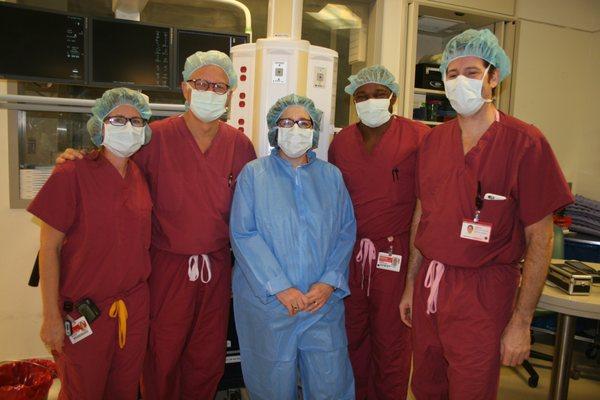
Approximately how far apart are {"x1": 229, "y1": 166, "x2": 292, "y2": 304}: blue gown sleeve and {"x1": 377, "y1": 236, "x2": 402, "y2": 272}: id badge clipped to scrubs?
53cm

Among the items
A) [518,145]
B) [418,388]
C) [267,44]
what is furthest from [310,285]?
[267,44]

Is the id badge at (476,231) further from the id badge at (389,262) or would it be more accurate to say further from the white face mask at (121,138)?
the white face mask at (121,138)

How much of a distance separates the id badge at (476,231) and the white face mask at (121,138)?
120 centimetres

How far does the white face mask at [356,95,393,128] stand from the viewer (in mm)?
1977

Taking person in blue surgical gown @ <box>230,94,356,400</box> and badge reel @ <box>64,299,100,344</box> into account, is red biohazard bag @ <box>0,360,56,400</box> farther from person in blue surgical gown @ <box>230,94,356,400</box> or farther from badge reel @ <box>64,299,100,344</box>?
person in blue surgical gown @ <box>230,94,356,400</box>

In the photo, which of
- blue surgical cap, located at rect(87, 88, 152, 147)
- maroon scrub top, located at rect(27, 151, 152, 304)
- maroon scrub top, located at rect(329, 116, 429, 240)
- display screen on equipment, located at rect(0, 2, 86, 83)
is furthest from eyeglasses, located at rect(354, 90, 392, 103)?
display screen on equipment, located at rect(0, 2, 86, 83)

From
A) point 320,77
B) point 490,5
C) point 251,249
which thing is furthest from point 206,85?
point 490,5

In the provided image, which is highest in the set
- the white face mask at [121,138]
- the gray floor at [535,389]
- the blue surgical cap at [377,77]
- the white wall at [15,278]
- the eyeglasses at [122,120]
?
the blue surgical cap at [377,77]

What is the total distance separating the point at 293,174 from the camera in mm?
1714

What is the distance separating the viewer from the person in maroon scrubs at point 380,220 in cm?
196

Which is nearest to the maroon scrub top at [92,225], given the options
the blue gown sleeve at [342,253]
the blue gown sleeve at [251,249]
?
the blue gown sleeve at [251,249]

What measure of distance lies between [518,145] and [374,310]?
37.6 inches

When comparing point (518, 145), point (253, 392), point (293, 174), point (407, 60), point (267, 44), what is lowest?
point (253, 392)

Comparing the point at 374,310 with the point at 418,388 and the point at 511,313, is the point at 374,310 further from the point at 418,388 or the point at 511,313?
the point at 511,313
